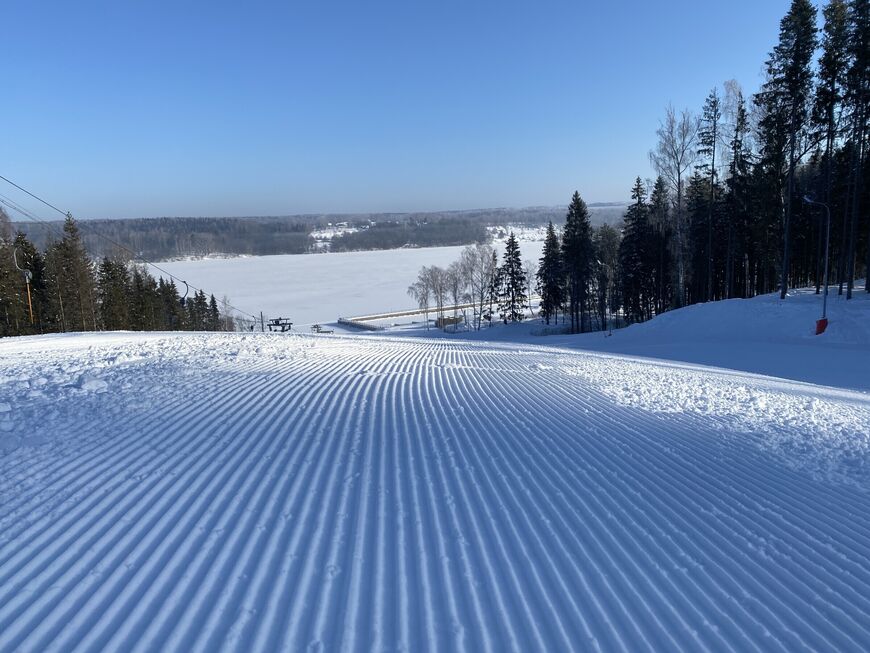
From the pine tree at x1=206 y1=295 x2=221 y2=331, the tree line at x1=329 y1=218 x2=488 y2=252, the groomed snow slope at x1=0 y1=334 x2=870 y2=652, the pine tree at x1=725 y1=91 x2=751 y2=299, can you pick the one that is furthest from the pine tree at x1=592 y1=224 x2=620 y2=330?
the tree line at x1=329 y1=218 x2=488 y2=252

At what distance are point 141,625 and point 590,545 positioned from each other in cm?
331

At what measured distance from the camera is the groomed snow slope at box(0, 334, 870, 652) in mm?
3172

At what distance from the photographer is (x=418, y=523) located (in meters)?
4.40

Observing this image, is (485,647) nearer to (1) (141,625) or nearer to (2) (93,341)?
(1) (141,625)

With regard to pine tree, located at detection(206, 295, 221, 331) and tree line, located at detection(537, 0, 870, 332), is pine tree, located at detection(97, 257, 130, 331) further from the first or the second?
tree line, located at detection(537, 0, 870, 332)

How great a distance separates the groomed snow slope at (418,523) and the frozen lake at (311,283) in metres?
53.0

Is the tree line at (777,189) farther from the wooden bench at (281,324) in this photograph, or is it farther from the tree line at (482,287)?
the wooden bench at (281,324)

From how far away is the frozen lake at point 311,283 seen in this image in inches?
2625

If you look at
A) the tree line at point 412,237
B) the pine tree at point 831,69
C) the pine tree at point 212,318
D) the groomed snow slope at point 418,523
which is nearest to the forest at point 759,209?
the pine tree at point 831,69

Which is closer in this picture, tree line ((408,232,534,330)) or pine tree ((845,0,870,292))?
pine tree ((845,0,870,292))

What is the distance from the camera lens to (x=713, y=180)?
29719 millimetres

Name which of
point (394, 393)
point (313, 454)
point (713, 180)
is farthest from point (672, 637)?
point (713, 180)

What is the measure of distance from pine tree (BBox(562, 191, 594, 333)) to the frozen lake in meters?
30.4

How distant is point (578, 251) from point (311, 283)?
190 feet
